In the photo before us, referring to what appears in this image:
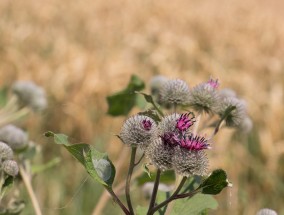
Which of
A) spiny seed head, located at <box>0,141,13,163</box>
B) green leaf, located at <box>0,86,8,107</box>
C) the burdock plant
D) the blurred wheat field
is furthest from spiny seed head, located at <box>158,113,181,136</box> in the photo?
green leaf, located at <box>0,86,8,107</box>

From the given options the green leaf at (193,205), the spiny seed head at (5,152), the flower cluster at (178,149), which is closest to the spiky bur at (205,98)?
the green leaf at (193,205)

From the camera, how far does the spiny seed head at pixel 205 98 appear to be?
5.55 ft

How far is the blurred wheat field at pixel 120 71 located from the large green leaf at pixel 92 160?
610 mm

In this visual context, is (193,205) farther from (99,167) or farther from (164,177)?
(164,177)

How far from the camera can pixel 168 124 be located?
1324 mm

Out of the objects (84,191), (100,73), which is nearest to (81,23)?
(100,73)

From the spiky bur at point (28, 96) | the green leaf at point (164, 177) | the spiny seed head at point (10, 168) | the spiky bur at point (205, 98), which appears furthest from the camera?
the spiky bur at point (28, 96)

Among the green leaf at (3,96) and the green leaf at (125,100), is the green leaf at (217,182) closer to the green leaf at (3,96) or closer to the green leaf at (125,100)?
the green leaf at (125,100)

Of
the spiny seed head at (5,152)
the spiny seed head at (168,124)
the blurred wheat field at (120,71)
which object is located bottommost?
the spiny seed head at (5,152)

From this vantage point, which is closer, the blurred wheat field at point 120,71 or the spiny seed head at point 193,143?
Answer: the spiny seed head at point 193,143

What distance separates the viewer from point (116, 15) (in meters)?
16.4

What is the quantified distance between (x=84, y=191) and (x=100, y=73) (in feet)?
10.2

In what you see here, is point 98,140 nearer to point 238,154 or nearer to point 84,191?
point 84,191

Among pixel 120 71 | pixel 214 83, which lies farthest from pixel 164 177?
pixel 120 71
